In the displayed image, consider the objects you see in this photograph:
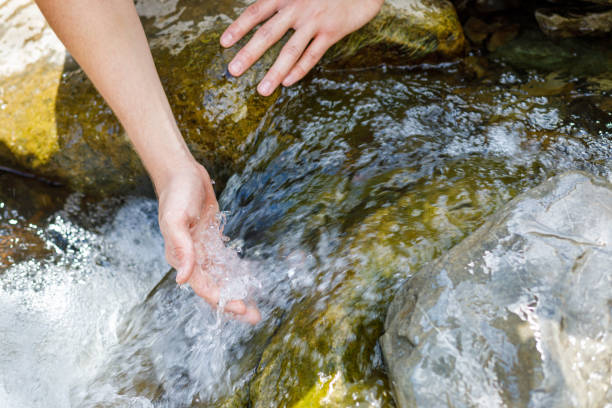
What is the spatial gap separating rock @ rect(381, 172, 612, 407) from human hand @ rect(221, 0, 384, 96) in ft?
5.16

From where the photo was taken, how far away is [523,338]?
49.1 inches

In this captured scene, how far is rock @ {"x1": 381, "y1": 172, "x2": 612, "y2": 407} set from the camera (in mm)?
1213

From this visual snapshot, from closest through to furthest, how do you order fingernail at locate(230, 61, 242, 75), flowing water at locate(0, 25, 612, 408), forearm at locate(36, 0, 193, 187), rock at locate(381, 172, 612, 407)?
1. rock at locate(381, 172, 612, 407)
2. flowing water at locate(0, 25, 612, 408)
3. forearm at locate(36, 0, 193, 187)
4. fingernail at locate(230, 61, 242, 75)

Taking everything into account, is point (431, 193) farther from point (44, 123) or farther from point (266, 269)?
point (44, 123)

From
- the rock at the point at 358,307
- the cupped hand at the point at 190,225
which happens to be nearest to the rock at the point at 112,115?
the cupped hand at the point at 190,225

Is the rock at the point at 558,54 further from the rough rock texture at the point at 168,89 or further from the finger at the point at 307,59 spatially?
the finger at the point at 307,59

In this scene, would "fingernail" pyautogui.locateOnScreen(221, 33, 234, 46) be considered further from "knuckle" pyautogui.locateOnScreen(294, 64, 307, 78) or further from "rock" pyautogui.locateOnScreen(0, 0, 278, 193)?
"knuckle" pyautogui.locateOnScreen(294, 64, 307, 78)

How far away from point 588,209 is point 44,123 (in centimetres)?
295

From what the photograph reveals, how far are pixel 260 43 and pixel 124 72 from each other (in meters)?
0.94

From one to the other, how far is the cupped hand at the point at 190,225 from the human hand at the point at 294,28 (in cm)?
94

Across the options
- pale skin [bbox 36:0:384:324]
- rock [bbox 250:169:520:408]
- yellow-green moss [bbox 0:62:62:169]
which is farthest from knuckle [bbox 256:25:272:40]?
yellow-green moss [bbox 0:62:62:169]

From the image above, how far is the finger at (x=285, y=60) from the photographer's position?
2.57 m

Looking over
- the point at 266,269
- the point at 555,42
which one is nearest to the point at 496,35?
the point at 555,42

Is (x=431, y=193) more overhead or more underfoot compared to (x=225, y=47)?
more underfoot
